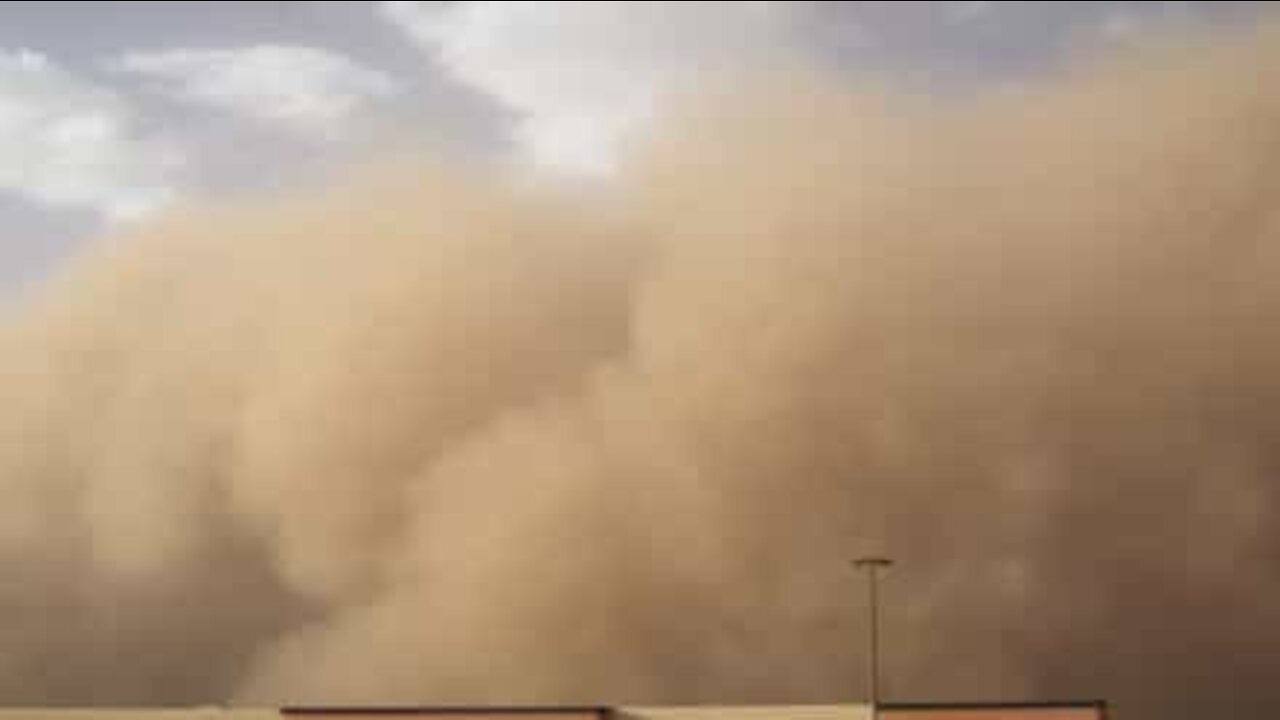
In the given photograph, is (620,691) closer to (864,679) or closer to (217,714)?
(864,679)

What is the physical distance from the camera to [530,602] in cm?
4512

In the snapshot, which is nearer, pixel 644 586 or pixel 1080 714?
pixel 1080 714

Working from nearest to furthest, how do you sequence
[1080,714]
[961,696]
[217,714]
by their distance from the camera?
1. [1080,714]
2. [217,714]
3. [961,696]

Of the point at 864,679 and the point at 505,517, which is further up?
the point at 505,517

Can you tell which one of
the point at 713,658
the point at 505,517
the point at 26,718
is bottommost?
the point at 26,718

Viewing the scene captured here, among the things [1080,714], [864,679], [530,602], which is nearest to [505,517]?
[530,602]

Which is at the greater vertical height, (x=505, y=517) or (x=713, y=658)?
(x=505, y=517)

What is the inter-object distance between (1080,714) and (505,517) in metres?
21.9

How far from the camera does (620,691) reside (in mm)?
46938

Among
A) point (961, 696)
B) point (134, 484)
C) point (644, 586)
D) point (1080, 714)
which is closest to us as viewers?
point (1080, 714)

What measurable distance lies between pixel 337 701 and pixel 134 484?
11215mm

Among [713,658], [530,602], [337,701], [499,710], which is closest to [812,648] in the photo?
[713,658]

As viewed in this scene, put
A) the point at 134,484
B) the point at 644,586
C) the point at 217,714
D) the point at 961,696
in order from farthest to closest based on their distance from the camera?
the point at 134,484, the point at 644,586, the point at 961,696, the point at 217,714

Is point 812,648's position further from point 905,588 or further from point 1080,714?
point 1080,714
